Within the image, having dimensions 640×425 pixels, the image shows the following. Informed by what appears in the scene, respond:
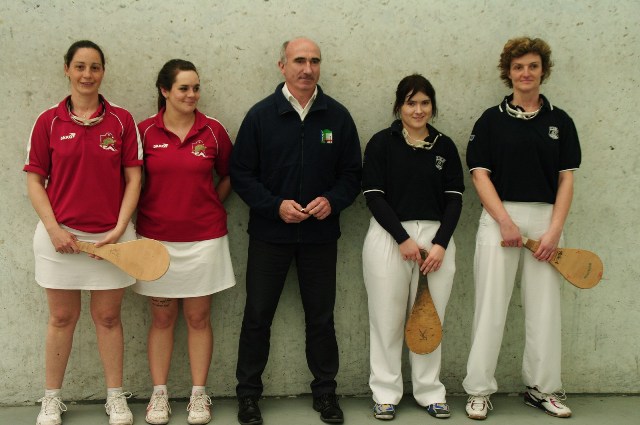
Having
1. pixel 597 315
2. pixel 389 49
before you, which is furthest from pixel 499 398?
pixel 389 49

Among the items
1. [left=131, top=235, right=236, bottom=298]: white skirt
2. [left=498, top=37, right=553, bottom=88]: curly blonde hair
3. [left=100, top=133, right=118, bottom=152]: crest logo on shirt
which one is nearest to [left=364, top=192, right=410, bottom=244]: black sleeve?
[left=131, top=235, right=236, bottom=298]: white skirt

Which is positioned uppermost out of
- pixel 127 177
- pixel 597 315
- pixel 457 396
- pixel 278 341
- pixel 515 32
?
pixel 515 32

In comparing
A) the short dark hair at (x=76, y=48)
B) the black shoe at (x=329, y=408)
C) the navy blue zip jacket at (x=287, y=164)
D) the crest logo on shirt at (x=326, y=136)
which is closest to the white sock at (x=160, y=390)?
the black shoe at (x=329, y=408)

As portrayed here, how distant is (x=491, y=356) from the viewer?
11.4 ft

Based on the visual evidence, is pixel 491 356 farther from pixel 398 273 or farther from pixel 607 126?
pixel 607 126

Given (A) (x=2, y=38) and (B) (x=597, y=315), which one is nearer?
(A) (x=2, y=38)

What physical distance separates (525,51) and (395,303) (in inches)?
53.4

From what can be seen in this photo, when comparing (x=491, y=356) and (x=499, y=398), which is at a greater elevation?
(x=491, y=356)

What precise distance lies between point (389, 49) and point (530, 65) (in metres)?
0.72

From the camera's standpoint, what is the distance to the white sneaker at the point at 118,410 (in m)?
3.32

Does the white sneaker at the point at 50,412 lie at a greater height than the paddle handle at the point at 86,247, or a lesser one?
lesser

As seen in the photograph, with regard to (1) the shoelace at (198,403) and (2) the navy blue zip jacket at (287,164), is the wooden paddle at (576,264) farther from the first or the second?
(1) the shoelace at (198,403)

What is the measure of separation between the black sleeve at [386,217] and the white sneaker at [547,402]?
1.11 metres

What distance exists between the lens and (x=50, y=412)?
331 centimetres
